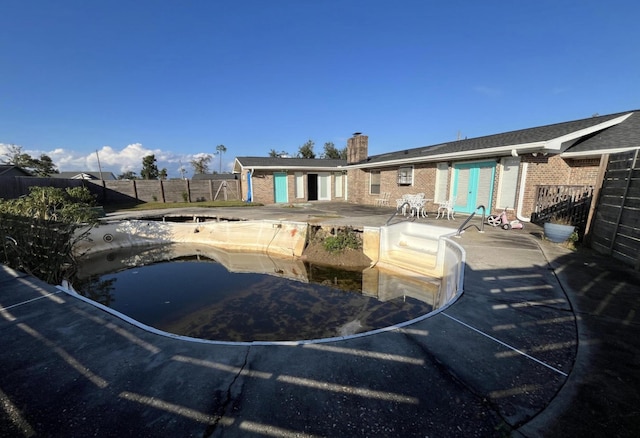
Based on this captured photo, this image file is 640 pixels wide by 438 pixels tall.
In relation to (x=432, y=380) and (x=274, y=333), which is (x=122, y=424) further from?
(x=274, y=333)

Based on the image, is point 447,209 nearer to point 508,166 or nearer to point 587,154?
point 508,166

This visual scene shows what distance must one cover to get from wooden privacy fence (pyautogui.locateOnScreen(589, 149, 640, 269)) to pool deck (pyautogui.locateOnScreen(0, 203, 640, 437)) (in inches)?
83.7

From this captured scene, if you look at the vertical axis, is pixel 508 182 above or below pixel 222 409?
above

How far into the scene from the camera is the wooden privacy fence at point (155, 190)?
673 inches

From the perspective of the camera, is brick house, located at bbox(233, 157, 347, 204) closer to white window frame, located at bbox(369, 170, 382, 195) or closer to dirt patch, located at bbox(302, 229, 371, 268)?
white window frame, located at bbox(369, 170, 382, 195)

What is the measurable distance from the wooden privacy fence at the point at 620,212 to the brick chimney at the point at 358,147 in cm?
1292

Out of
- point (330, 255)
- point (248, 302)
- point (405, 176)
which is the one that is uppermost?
point (405, 176)

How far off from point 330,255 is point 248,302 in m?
3.55

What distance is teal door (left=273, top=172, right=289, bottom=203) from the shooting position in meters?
18.0

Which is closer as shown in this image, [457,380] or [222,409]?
[222,409]

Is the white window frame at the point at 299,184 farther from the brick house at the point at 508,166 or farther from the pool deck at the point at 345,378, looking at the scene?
the pool deck at the point at 345,378

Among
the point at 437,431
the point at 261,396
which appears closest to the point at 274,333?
the point at 261,396

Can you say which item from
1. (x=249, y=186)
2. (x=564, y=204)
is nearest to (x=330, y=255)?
(x=564, y=204)

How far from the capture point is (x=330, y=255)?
28.6 feet
